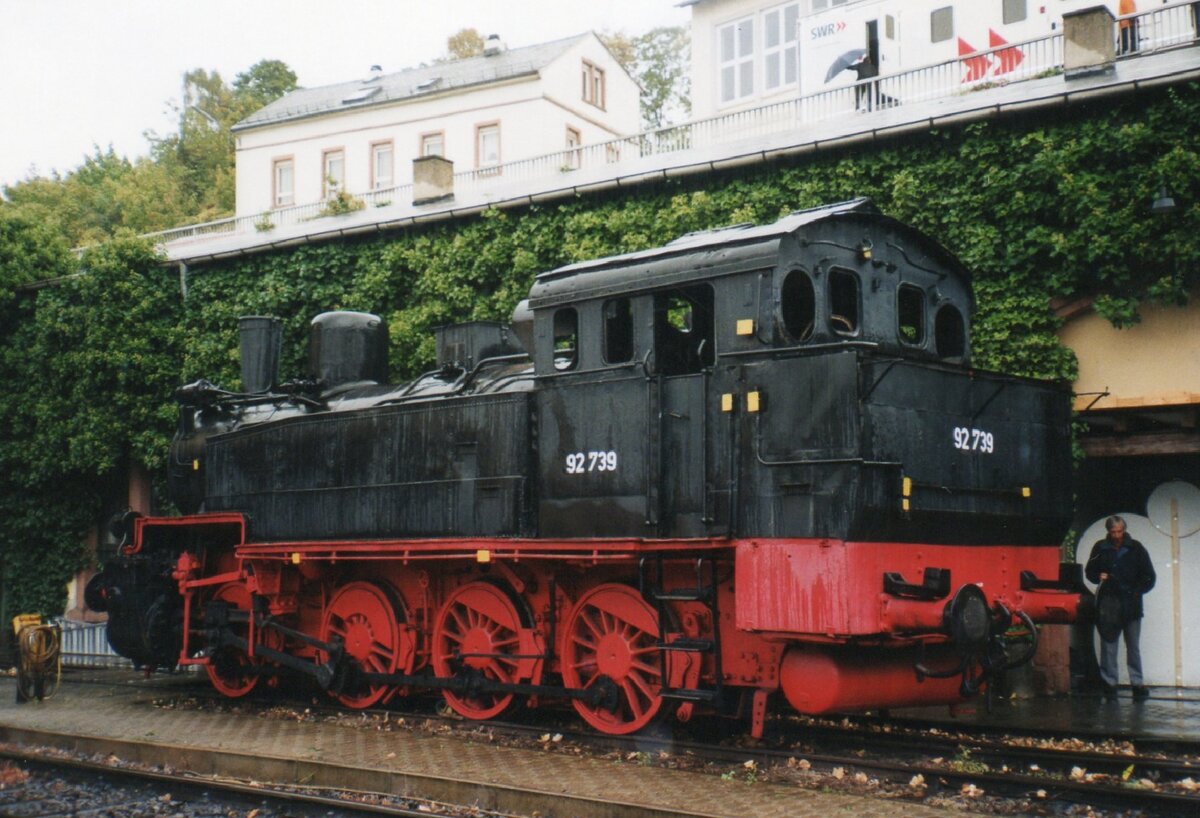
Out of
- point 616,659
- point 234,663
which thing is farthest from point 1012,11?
point 234,663

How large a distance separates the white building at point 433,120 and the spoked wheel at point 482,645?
2303 centimetres

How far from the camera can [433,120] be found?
33750mm

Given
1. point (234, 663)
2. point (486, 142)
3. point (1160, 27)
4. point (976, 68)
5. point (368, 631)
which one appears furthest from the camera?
point (486, 142)

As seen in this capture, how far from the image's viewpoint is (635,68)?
45.2 metres

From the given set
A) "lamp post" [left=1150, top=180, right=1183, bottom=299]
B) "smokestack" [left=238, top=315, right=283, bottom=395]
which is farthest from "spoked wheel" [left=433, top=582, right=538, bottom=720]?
"lamp post" [left=1150, top=180, right=1183, bottom=299]

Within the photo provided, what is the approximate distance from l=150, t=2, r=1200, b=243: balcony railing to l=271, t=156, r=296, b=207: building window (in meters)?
18.1

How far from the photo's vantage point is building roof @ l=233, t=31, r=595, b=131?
33.0 metres

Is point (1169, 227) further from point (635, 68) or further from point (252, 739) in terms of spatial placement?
point (635, 68)

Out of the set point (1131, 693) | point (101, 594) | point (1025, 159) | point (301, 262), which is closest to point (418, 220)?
point (301, 262)

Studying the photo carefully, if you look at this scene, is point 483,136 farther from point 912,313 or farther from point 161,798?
point 161,798

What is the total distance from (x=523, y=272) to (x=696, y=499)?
8911mm

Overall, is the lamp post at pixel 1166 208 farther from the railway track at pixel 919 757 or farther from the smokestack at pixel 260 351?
the smokestack at pixel 260 351

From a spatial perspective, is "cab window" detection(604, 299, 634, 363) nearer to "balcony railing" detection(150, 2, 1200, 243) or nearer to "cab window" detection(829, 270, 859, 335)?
"cab window" detection(829, 270, 859, 335)

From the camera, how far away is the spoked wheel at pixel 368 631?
10734 millimetres
